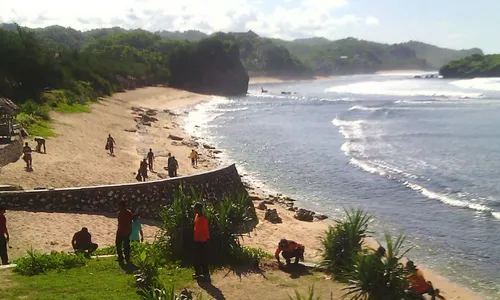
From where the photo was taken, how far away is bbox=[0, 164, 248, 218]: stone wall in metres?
15.5

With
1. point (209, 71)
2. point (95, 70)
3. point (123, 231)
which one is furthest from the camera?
point (209, 71)

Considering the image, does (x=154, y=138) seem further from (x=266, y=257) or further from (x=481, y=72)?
(x=481, y=72)

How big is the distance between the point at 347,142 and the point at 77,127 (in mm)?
19210

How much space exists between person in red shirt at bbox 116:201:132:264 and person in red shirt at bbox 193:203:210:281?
1.30m

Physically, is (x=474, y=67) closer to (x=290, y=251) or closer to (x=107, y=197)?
(x=107, y=197)

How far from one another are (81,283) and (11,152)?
14.1 m

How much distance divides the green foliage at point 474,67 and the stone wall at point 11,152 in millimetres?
118383

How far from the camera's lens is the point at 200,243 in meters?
10.3

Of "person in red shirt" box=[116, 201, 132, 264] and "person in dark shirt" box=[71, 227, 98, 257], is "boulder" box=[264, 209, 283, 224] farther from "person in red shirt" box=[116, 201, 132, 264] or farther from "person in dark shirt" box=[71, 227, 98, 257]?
"person in red shirt" box=[116, 201, 132, 264]

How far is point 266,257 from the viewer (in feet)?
41.7

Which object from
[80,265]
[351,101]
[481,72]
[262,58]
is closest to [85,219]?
[80,265]

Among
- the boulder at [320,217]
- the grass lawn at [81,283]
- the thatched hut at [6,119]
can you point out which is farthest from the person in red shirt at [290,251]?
the thatched hut at [6,119]

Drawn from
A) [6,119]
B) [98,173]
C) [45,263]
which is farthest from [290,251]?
[6,119]

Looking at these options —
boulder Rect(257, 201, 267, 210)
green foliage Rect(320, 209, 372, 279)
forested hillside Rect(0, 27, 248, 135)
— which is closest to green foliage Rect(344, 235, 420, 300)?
green foliage Rect(320, 209, 372, 279)
